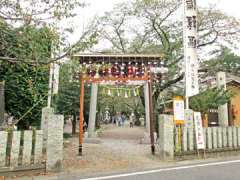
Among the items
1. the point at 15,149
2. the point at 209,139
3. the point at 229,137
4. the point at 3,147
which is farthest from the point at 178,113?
the point at 3,147

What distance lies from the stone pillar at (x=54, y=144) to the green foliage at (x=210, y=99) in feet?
24.0

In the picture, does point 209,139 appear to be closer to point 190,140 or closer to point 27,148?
point 190,140

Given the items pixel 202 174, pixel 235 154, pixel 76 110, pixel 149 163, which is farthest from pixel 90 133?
pixel 202 174

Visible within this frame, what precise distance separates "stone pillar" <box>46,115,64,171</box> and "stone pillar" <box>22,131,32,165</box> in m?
0.51

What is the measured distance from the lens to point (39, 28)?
6.14m

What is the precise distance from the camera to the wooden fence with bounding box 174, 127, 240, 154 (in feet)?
31.9

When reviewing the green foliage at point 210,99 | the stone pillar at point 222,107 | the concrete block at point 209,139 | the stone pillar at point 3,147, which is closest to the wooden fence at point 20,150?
the stone pillar at point 3,147

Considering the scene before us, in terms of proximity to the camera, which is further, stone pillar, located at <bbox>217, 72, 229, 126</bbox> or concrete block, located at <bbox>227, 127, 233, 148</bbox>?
stone pillar, located at <bbox>217, 72, 229, 126</bbox>

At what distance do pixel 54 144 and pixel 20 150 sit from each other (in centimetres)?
92

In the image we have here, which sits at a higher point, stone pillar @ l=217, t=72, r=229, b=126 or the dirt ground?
stone pillar @ l=217, t=72, r=229, b=126

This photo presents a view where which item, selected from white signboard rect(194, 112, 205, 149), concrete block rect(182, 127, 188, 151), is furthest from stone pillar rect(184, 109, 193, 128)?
concrete block rect(182, 127, 188, 151)

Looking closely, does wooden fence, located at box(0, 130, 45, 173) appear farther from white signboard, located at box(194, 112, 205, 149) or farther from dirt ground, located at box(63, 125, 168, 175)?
white signboard, located at box(194, 112, 205, 149)

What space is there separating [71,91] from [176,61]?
26.7 feet

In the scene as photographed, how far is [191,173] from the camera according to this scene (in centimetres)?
724
